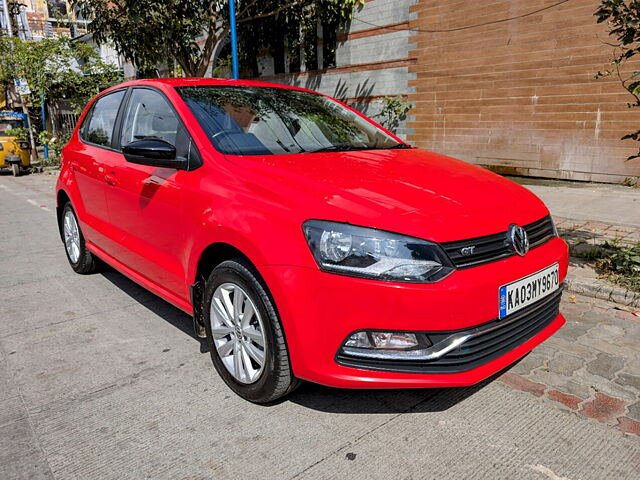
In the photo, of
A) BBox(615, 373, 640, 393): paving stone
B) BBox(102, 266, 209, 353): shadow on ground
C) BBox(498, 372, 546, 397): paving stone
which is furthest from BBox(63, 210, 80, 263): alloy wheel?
BBox(615, 373, 640, 393): paving stone

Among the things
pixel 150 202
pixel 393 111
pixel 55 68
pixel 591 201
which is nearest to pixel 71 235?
pixel 150 202

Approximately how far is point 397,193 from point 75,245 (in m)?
3.77

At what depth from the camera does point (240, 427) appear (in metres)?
2.48

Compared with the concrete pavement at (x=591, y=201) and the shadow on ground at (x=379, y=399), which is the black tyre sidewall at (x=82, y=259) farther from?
the concrete pavement at (x=591, y=201)

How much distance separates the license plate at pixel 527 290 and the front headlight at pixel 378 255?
1.14 feet

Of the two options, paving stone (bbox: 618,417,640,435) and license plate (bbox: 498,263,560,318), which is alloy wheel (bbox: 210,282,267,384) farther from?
paving stone (bbox: 618,417,640,435)

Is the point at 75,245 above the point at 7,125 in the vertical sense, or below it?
below

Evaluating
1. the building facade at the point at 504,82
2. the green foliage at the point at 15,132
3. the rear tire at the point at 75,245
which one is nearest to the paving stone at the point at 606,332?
the rear tire at the point at 75,245

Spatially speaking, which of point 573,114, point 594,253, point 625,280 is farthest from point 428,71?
point 625,280

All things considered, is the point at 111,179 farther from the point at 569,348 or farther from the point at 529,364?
the point at 569,348

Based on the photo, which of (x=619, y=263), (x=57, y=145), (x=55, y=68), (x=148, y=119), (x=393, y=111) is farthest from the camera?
(x=57, y=145)

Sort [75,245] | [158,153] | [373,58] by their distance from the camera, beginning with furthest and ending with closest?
[373,58]
[75,245]
[158,153]

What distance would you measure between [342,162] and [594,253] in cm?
331

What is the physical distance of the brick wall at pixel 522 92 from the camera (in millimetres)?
8977
